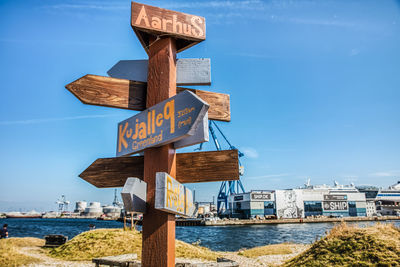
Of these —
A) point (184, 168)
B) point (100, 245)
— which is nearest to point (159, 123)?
point (184, 168)

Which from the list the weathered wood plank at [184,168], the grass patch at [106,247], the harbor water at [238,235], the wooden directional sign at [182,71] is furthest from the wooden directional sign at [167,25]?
the harbor water at [238,235]

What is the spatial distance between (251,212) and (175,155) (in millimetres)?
69906

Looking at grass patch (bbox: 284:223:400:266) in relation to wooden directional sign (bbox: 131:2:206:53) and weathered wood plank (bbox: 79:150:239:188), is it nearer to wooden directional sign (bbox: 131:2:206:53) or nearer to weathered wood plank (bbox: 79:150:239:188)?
weathered wood plank (bbox: 79:150:239:188)

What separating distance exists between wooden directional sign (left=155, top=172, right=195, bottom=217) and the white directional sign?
22cm

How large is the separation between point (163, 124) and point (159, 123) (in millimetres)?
57

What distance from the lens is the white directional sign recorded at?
189cm

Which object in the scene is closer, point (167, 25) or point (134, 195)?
point (134, 195)

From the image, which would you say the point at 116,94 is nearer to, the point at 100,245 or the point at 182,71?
the point at 182,71

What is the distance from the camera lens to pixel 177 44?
2.87 metres

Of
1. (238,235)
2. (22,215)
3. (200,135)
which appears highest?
(200,135)

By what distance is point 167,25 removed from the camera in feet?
8.96

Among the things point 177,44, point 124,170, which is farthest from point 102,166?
point 177,44

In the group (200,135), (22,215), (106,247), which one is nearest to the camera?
(200,135)

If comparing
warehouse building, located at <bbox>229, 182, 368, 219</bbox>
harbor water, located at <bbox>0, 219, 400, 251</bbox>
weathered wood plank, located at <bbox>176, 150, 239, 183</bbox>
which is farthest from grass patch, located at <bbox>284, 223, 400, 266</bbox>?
warehouse building, located at <bbox>229, 182, 368, 219</bbox>
